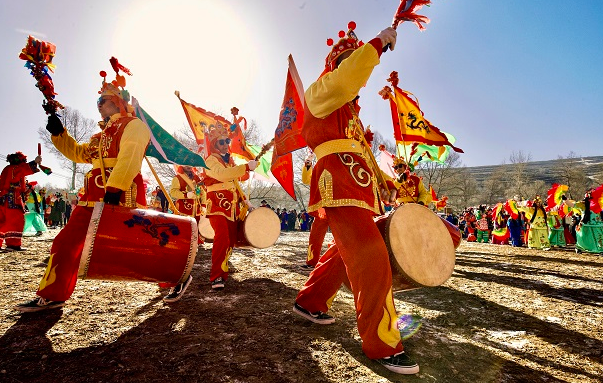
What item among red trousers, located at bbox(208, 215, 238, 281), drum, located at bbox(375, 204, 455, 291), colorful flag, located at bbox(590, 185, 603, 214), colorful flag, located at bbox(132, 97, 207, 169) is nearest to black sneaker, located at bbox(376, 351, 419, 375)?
drum, located at bbox(375, 204, 455, 291)

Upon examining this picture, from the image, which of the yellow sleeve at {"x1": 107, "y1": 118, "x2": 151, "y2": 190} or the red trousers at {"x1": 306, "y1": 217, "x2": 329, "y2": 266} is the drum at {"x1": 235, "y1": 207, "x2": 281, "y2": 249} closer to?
the red trousers at {"x1": 306, "y1": 217, "x2": 329, "y2": 266}

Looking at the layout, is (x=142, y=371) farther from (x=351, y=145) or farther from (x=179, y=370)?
(x=351, y=145)

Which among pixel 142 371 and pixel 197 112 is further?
pixel 197 112

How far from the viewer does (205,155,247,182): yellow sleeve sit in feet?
12.4

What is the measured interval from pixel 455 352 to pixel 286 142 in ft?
7.53

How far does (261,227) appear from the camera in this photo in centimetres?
427

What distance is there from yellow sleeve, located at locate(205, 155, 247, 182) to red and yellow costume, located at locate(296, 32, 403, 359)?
5.56 feet

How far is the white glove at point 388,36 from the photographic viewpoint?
1952mm

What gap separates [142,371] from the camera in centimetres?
165

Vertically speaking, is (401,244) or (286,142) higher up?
(286,142)

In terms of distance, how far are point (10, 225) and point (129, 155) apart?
21.5 ft

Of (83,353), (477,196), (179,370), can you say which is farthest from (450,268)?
(477,196)

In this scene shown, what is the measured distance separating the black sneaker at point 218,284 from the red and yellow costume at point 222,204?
38mm

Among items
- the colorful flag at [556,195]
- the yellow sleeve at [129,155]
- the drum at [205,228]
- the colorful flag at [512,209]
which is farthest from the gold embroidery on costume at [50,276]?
the colorful flag at [512,209]
